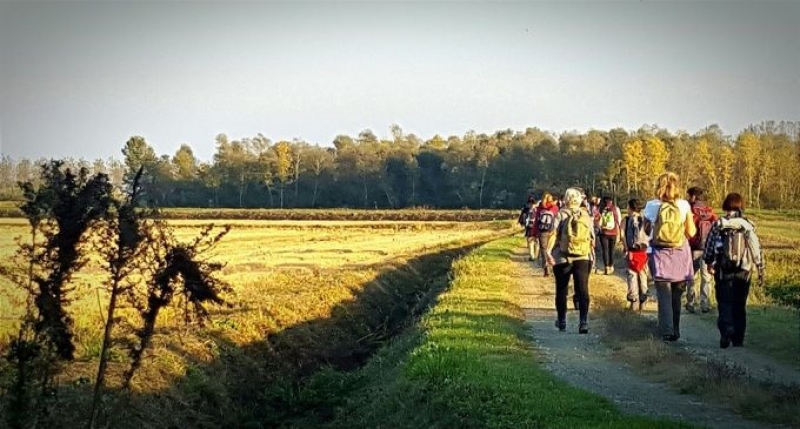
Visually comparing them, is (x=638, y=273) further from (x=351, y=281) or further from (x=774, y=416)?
(x=351, y=281)

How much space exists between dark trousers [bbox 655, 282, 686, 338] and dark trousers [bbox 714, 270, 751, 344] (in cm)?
71

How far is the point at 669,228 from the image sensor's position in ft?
40.4

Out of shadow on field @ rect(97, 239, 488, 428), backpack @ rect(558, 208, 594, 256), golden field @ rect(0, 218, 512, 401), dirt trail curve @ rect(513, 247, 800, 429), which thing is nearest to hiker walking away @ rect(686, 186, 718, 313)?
dirt trail curve @ rect(513, 247, 800, 429)

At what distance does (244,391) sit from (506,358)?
23.2ft

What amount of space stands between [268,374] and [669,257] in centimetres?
915

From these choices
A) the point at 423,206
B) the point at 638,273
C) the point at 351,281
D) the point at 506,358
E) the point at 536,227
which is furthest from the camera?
the point at 423,206

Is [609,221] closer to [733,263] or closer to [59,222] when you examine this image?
[733,263]

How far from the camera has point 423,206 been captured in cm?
10194

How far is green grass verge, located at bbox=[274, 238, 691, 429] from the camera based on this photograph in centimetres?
839

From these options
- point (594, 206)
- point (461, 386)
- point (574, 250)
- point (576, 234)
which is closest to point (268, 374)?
point (574, 250)

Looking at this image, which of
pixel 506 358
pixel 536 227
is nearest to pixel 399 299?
pixel 536 227

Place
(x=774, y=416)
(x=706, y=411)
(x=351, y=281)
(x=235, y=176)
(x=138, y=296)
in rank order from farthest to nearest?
(x=235, y=176), (x=351, y=281), (x=138, y=296), (x=706, y=411), (x=774, y=416)

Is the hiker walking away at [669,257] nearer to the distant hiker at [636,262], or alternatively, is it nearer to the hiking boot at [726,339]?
the hiking boot at [726,339]

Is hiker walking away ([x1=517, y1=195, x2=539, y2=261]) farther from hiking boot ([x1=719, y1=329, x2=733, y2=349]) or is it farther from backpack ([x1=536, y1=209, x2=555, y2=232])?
hiking boot ([x1=719, y1=329, x2=733, y2=349])
